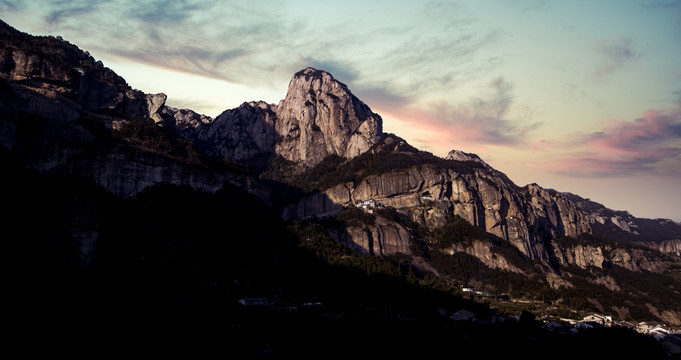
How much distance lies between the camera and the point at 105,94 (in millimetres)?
144875

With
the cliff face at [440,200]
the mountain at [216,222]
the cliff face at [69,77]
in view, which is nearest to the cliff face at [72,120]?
the cliff face at [69,77]

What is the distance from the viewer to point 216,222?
117438mm

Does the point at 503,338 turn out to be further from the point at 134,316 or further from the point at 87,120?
the point at 87,120

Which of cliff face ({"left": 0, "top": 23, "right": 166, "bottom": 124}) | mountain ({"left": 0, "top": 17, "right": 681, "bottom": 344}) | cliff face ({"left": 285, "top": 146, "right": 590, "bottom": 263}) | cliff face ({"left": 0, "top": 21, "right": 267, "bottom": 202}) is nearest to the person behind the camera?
mountain ({"left": 0, "top": 17, "right": 681, "bottom": 344})

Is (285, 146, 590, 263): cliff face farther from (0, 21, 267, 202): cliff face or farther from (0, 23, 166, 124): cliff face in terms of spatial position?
(0, 23, 166, 124): cliff face

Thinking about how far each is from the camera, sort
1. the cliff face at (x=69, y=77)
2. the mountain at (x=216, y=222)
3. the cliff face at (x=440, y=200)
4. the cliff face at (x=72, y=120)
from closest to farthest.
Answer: the mountain at (x=216, y=222), the cliff face at (x=72, y=120), the cliff face at (x=69, y=77), the cliff face at (x=440, y=200)

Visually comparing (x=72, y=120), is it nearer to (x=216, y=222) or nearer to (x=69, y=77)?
(x=69, y=77)

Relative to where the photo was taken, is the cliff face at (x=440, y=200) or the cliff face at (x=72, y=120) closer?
the cliff face at (x=72, y=120)

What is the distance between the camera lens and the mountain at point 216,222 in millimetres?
65062

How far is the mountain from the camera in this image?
65.1 metres

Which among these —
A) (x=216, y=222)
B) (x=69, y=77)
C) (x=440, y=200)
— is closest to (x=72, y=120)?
(x=69, y=77)

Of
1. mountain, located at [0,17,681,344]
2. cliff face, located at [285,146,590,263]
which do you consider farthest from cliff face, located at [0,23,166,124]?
cliff face, located at [285,146,590,263]

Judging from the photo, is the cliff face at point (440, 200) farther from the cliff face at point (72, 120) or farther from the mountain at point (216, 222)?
the cliff face at point (72, 120)

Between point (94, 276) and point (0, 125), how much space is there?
159ft
